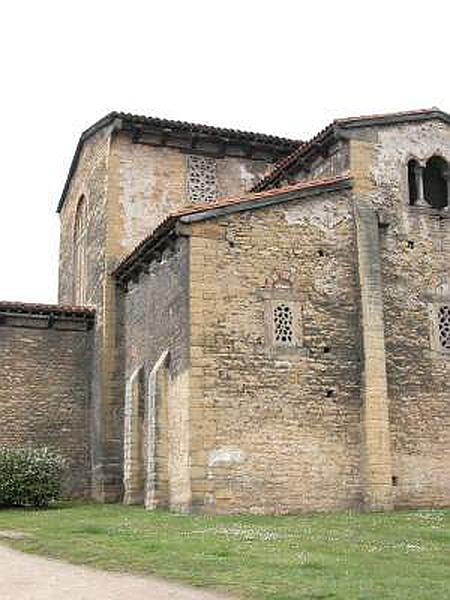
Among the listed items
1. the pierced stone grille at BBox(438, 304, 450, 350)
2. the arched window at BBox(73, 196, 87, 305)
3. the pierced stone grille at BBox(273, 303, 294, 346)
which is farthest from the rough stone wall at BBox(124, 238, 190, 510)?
the arched window at BBox(73, 196, 87, 305)

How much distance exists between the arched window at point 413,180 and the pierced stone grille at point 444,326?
2547 mm

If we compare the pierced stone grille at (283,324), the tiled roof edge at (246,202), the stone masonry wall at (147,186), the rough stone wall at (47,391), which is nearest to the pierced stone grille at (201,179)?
the stone masonry wall at (147,186)

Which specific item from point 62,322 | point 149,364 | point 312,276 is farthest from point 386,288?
point 62,322

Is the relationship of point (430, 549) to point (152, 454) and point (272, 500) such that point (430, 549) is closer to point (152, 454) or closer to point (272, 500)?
point (272, 500)

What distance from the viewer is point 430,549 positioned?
12.2 metres

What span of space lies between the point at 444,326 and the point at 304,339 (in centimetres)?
347

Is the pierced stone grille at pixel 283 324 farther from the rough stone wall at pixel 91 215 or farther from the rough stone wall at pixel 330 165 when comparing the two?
the rough stone wall at pixel 91 215

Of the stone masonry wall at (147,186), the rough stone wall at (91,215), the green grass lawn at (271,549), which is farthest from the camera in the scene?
the rough stone wall at (91,215)

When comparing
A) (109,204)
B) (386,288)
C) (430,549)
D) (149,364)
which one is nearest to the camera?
A: (430,549)

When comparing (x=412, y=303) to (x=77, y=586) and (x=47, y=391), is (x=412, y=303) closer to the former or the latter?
(x=47, y=391)

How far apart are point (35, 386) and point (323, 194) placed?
9.76 meters

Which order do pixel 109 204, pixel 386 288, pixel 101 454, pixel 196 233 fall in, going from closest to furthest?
pixel 196 233 < pixel 386 288 < pixel 101 454 < pixel 109 204

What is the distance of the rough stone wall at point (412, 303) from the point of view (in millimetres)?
18625

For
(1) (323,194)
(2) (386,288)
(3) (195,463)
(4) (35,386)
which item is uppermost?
(1) (323,194)
